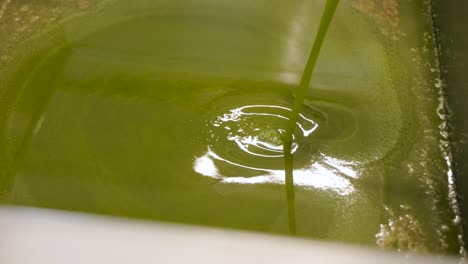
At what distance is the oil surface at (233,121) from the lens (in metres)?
0.99

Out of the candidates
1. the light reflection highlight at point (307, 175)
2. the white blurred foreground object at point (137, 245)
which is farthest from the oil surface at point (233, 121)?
the white blurred foreground object at point (137, 245)

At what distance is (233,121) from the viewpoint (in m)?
1.10

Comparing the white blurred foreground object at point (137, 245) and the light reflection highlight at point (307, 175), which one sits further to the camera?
the light reflection highlight at point (307, 175)

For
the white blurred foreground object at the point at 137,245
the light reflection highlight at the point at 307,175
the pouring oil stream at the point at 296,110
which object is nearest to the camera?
the white blurred foreground object at the point at 137,245

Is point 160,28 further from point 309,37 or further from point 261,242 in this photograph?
point 261,242

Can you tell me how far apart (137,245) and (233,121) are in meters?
0.47

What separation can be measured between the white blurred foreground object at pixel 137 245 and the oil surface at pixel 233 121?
28 centimetres

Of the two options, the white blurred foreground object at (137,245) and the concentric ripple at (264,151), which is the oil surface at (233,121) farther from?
the white blurred foreground object at (137,245)

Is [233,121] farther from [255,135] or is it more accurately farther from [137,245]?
[137,245]

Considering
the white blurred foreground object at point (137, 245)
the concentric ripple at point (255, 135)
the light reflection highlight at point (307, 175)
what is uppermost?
the white blurred foreground object at point (137, 245)

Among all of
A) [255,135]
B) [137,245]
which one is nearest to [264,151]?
[255,135]

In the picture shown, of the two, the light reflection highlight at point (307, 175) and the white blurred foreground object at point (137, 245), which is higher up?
the white blurred foreground object at point (137, 245)

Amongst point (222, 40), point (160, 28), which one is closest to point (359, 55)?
point (222, 40)

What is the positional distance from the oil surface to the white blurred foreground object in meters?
0.28
